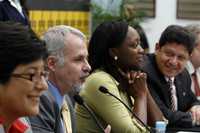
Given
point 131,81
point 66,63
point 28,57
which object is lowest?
point 131,81

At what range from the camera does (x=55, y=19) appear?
5438 millimetres

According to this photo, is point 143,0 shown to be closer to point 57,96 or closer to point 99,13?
point 99,13

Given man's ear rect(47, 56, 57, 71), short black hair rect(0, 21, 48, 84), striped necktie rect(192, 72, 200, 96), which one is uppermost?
short black hair rect(0, 21, 48, 84)

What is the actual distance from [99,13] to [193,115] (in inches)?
124

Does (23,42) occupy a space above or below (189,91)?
above

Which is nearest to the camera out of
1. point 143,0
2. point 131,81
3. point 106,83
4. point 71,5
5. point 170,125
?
point 106,83

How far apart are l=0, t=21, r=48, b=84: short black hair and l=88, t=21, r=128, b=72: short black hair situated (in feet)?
3.35

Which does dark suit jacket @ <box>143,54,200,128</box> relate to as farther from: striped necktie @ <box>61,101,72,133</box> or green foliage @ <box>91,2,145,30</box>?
green foliage @ <box>91,2,145,30</box>

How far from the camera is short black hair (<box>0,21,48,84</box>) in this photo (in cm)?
136

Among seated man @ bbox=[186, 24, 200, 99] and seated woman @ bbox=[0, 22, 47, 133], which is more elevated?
seated woman @ bbox=[0, 22, 47, 133]

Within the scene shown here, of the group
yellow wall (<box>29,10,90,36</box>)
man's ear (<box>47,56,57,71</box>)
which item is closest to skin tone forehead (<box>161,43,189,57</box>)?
man's ear (<box>47,56,57,71</box>)

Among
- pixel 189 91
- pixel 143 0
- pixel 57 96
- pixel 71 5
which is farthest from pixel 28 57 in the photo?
pixel 143 0

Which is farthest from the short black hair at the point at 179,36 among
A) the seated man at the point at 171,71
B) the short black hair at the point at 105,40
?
the short black hair at the point at 105,40

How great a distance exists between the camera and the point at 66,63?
6.66 feet
